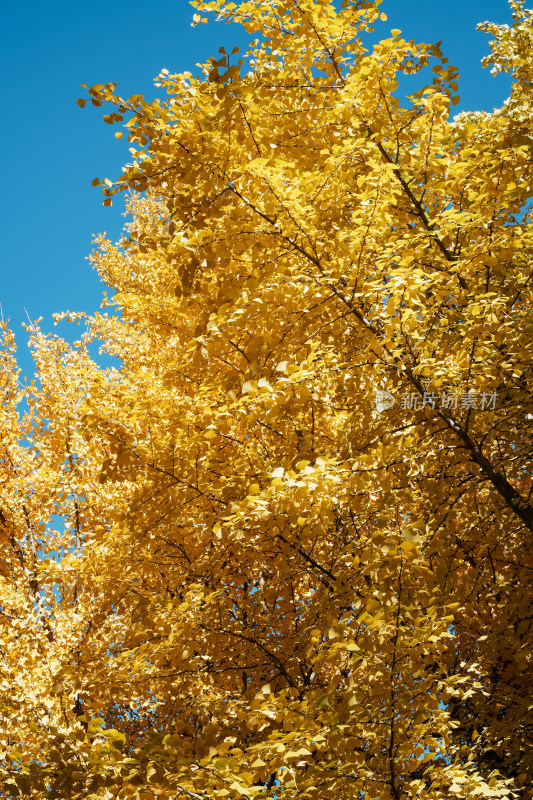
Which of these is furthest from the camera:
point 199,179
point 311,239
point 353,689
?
point 311,239

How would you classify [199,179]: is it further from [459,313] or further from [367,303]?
[459,313]

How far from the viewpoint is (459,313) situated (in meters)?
3.56

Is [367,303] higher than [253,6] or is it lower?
lower

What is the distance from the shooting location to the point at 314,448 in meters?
3.74

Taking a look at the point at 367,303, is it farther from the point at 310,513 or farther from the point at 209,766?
the point at 209,766

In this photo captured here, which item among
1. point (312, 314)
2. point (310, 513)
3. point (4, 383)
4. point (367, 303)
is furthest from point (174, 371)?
point (4, 383)

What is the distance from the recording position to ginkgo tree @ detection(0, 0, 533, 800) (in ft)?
7.68

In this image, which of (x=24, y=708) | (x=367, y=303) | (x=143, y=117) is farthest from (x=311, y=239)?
(x=24, y=708)

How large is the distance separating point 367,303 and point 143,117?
1.46 metres

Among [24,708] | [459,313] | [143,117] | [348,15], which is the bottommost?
[24,708]

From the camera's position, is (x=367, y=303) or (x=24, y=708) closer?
(x=367, y=303)

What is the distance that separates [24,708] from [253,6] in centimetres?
526

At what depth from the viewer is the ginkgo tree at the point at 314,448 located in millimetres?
2340

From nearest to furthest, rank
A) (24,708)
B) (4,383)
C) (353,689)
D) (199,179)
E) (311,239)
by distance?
(353,689) → (199,179) → (311,239) → (24,708) → (4,383)
